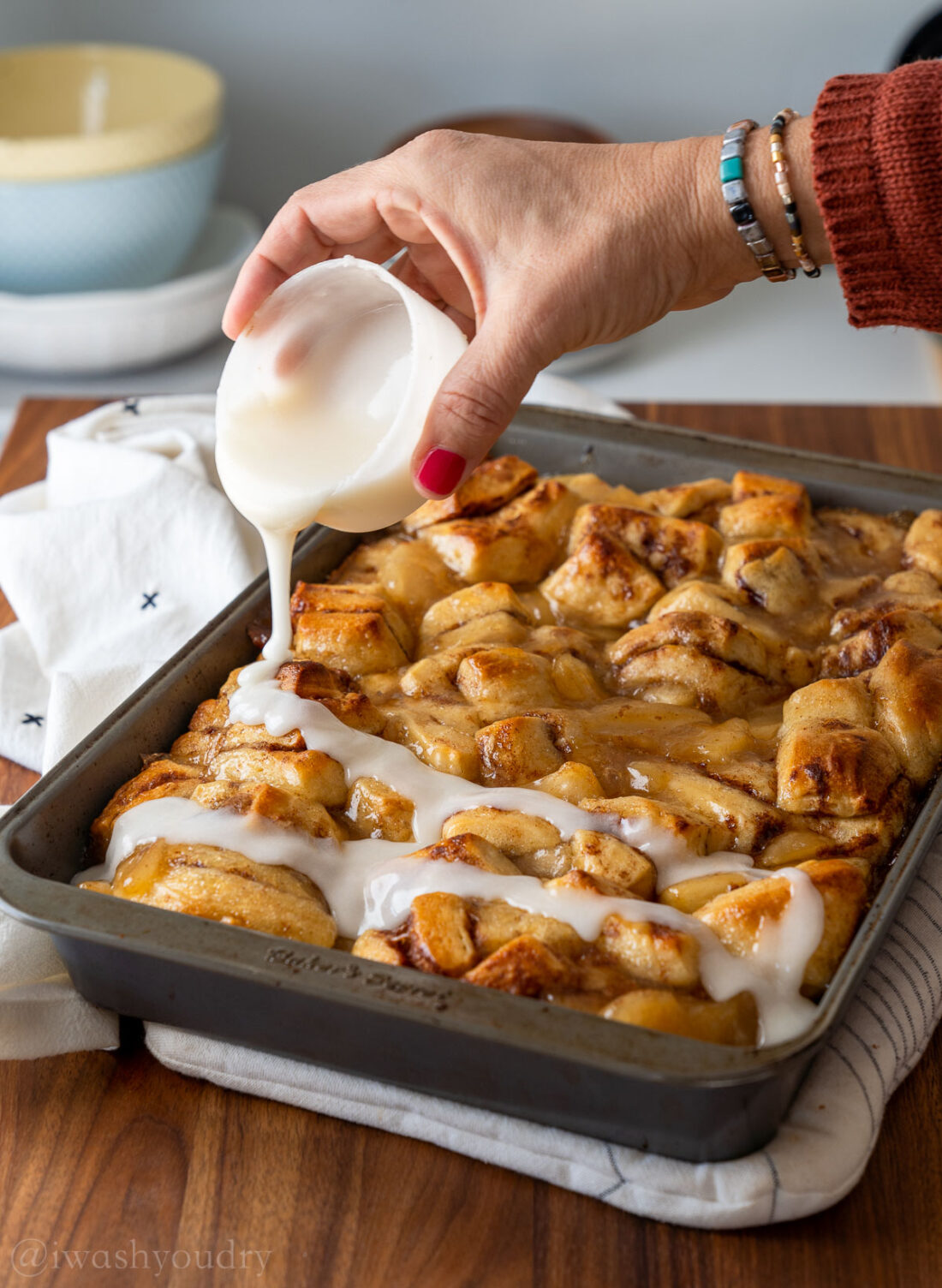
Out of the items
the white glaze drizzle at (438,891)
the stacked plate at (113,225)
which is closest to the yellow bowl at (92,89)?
the stacked plate at (113,225)

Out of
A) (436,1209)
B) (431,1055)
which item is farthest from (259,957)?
(436,1209)

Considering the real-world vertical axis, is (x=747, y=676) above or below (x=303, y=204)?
below

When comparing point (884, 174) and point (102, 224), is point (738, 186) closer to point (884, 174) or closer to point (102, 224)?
point (884, 174)

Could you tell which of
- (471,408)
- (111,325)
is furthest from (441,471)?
(111,325)

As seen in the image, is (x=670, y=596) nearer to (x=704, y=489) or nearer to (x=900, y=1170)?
(x=704, y=489)

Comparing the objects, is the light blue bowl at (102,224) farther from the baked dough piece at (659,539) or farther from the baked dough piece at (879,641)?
the baked dough piece at (879,641)

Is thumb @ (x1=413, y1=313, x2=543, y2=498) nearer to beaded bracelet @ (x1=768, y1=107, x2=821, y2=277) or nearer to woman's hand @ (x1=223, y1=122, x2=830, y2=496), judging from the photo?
woman's hand @ (x1=223, y1=122, x2=830, y2=496)
